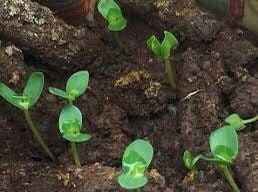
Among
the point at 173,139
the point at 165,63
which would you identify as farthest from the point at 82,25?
the point at 173,139

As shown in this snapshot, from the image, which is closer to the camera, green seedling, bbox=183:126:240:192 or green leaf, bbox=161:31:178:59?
green seedling, bbox=183:126:240:192

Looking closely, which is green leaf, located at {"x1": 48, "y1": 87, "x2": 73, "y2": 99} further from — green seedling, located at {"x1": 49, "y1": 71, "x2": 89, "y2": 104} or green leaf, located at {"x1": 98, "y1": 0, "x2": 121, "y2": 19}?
green leaf, located at {"x1": 98, "y1": 0, "x2": 121, "y2": 19}

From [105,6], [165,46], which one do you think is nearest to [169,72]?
[165,46]

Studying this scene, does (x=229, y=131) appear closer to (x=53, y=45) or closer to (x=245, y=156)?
(x=245, y=156)

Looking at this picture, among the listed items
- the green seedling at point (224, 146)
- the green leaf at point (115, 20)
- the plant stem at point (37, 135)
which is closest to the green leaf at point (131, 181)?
the green seedling at point (224, 146)

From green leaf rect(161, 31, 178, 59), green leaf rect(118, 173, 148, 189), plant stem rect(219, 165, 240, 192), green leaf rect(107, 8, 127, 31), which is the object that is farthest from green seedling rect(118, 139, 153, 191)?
green leaf rect(107, 8, 127, 31)

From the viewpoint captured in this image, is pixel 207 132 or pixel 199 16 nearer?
pixel 207 132
